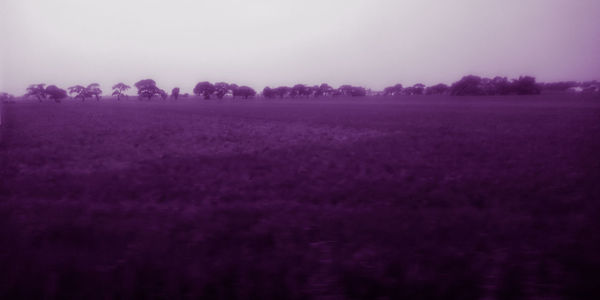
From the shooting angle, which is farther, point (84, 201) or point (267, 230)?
point (84, 201)

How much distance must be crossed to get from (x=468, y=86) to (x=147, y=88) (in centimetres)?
13039

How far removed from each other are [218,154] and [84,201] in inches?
248

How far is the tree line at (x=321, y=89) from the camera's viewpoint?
98.3 meters

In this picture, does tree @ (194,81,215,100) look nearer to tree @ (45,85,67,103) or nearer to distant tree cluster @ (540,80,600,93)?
tree @ (45,85,67,103)

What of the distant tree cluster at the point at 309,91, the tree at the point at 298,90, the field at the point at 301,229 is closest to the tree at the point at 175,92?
the distant tree cluster at the point at 309,91

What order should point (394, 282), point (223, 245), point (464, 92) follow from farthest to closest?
point (464, 92)
point (223, 245)
point (394, 282)

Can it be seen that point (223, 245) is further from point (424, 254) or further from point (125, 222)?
point (424, 254)

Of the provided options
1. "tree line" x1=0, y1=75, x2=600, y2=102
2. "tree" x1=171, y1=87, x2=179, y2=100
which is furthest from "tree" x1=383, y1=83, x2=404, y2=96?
"tree" x1=171, y1=87, x2=179, y2=100

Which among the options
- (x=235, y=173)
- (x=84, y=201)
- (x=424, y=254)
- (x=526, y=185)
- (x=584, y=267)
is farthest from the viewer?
(x=235, y=173)

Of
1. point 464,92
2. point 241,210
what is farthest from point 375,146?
point 464,92

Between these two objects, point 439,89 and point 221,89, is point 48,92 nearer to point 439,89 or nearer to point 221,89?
point 221,89

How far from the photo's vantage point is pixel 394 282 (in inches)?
131

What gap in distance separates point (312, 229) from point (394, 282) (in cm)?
181

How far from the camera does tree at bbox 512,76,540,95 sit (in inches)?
3676
